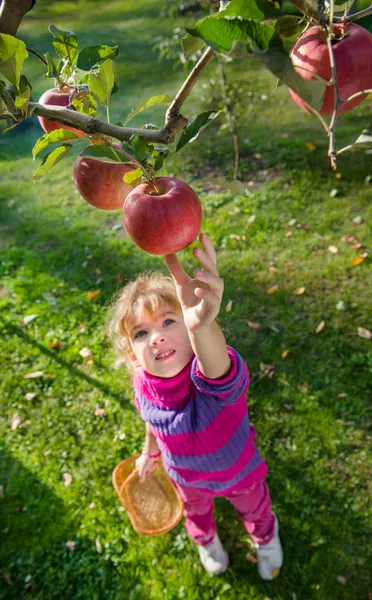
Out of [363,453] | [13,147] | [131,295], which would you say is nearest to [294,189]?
[363,453]

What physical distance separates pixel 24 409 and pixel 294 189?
8.51ft

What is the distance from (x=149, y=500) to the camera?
2.29 meters

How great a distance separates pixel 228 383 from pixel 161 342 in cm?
30

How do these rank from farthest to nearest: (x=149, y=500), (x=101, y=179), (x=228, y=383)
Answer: (x=149, y=500) → (x=228, y=383) → (x=101, y=179)

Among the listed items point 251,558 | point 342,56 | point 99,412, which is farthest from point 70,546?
point 342,56

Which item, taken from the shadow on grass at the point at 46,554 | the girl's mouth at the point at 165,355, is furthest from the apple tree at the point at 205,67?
the shadow on grass at the point at 46,554

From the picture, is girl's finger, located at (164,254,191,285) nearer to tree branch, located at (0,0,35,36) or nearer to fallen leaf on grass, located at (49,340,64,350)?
tree branch, located at (0,0,35,36)

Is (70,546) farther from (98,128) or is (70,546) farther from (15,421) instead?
(98,128)

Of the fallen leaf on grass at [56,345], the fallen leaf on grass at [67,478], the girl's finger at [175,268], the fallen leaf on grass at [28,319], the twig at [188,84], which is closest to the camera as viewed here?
the twig at [188,84]

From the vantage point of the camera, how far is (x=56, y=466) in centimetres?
277

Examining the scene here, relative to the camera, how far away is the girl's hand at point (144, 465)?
2.18 metres

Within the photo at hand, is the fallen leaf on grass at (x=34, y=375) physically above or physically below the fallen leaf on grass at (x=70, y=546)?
above

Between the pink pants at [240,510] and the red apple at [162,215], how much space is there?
138 centimetres

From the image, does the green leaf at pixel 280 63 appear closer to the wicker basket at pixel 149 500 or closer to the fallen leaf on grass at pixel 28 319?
the wicker basket at pixel 149 500
